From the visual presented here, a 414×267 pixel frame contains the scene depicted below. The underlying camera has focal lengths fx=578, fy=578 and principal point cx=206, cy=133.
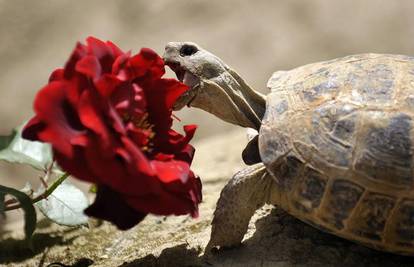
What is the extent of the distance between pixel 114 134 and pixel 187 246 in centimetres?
95

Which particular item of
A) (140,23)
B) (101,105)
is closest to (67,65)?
(101,105)

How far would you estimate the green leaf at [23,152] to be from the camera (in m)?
2.23

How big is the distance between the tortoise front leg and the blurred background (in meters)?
3.87

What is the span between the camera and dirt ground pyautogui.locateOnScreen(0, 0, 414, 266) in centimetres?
653

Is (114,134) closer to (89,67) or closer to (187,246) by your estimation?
(89,67)

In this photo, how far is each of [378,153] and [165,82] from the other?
76 centimetres

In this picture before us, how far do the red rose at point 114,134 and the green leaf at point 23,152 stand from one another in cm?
57

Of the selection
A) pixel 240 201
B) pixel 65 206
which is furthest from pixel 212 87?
pixel 65 206

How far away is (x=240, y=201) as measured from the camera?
2.19 meters

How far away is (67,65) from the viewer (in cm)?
163

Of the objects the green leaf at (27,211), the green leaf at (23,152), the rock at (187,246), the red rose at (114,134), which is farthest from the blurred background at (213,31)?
the red rose at (114,134)

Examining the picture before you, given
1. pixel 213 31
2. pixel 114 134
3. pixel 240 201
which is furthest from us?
pixel 213 31

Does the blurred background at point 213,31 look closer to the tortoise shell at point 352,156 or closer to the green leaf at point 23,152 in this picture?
the green leaf at point 23,152

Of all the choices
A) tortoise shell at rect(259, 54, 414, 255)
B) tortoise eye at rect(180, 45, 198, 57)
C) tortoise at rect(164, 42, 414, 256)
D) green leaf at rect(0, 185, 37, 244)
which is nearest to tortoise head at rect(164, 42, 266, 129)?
tortoise eye at rect(180, 45, 198, 57)
